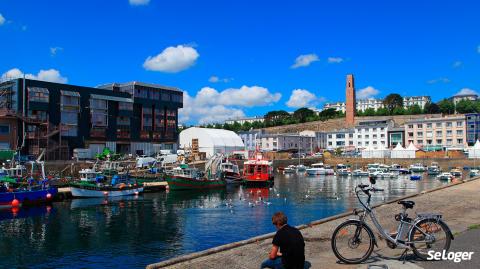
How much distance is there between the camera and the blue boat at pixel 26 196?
1469 inches

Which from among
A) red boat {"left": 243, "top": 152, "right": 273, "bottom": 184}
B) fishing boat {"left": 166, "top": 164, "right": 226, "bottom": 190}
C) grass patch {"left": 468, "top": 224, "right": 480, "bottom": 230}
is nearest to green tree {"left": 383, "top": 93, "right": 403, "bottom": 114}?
red boat {"left": 243, "top": 152, "right": 273, "bottom": 184}

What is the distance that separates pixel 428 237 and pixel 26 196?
123ft

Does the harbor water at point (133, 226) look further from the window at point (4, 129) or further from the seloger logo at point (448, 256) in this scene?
the window at point (4, 129)

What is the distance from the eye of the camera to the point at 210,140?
109 m

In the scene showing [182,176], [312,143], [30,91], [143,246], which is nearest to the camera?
[143,246]

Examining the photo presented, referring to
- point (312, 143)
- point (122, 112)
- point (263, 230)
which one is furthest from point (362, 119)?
point (263, 230)

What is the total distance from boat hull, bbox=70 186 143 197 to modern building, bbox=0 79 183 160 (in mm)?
27878

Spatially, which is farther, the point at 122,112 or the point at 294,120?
the point at 294,120

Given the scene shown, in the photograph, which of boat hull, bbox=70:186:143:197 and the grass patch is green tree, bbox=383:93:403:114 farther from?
the grass patch

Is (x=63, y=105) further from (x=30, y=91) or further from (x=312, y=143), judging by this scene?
(x=312, y=143)

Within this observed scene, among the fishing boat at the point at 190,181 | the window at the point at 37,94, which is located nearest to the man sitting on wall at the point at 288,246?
the fishing boat at the point at 190,181

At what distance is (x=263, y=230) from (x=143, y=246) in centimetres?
752

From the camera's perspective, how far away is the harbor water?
2092 cm

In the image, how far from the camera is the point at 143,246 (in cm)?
2297
